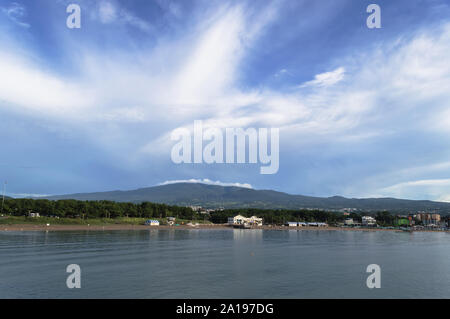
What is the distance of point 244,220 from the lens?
606 ft

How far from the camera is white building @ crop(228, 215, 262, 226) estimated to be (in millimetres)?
180125

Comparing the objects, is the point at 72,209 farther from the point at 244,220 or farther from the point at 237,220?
the point at 244,220

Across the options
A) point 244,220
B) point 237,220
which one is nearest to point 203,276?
point 237,220

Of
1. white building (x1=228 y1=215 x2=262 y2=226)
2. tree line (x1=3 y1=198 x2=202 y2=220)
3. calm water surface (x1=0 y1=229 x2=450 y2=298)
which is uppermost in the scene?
tree line (x1=3 y1=198 x2=202 y2=220)

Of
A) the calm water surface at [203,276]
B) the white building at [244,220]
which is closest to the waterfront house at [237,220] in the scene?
the white building at [244,220]

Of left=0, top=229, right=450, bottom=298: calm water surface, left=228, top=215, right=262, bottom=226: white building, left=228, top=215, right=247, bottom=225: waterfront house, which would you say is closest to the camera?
left=0, top=229, right=450, bottom=298: calm water surface

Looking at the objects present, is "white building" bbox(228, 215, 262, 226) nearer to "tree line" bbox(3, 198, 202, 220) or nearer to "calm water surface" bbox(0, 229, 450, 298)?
"tree line" bbox(3, 198, 202, 220)

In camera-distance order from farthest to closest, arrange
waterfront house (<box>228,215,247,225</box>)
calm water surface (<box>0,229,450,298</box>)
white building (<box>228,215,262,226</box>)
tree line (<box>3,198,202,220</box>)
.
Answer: white building (<box>228,215,262,226</box>) < waterfront house (<box>228,215,247,225</box>) < tree line (<box>3,198,202,220</box>) < calm water surface (<box>0,229,450,298</box>)

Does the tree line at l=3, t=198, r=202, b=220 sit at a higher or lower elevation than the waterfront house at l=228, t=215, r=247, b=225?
higher

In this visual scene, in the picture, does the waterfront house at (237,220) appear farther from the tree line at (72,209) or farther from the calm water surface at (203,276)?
the calm water surface at (203,276)

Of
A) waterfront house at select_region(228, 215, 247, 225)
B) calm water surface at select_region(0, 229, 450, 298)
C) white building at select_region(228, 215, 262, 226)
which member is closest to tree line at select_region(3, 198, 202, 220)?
waterfront house at select_region(228, 215, 247, 225)
